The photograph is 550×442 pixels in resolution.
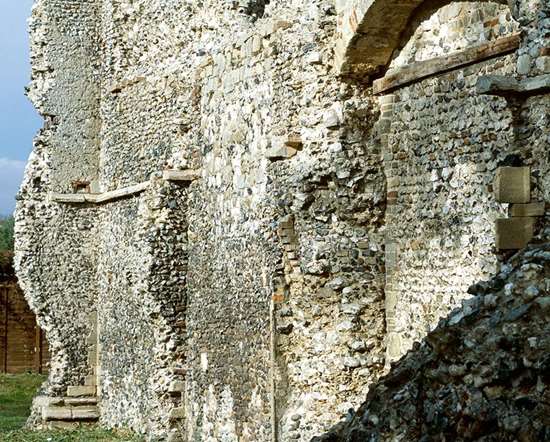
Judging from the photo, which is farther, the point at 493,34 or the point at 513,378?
the point at 493,34

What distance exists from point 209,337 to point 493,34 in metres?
5.44

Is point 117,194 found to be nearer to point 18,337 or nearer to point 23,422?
point 23,422

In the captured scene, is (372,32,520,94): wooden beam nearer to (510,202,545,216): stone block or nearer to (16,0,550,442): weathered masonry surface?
(16,0,550,442): weathered masonry surface

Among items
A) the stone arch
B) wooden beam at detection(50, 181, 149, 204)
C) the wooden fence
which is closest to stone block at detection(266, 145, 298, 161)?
the stone arch

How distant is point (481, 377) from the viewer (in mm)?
5086

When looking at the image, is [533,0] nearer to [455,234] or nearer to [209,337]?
[455,234]

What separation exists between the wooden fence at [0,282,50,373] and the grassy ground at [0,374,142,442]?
0.71m

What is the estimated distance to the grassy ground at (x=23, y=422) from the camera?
49.7ft

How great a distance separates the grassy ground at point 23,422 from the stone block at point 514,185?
339 inches

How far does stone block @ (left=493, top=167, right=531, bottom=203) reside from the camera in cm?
671

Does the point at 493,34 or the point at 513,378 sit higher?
the point at 493,34

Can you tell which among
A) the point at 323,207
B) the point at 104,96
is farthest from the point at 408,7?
the point at 104,96

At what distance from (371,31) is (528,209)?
10.7ft

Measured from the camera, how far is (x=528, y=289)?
215 inches
